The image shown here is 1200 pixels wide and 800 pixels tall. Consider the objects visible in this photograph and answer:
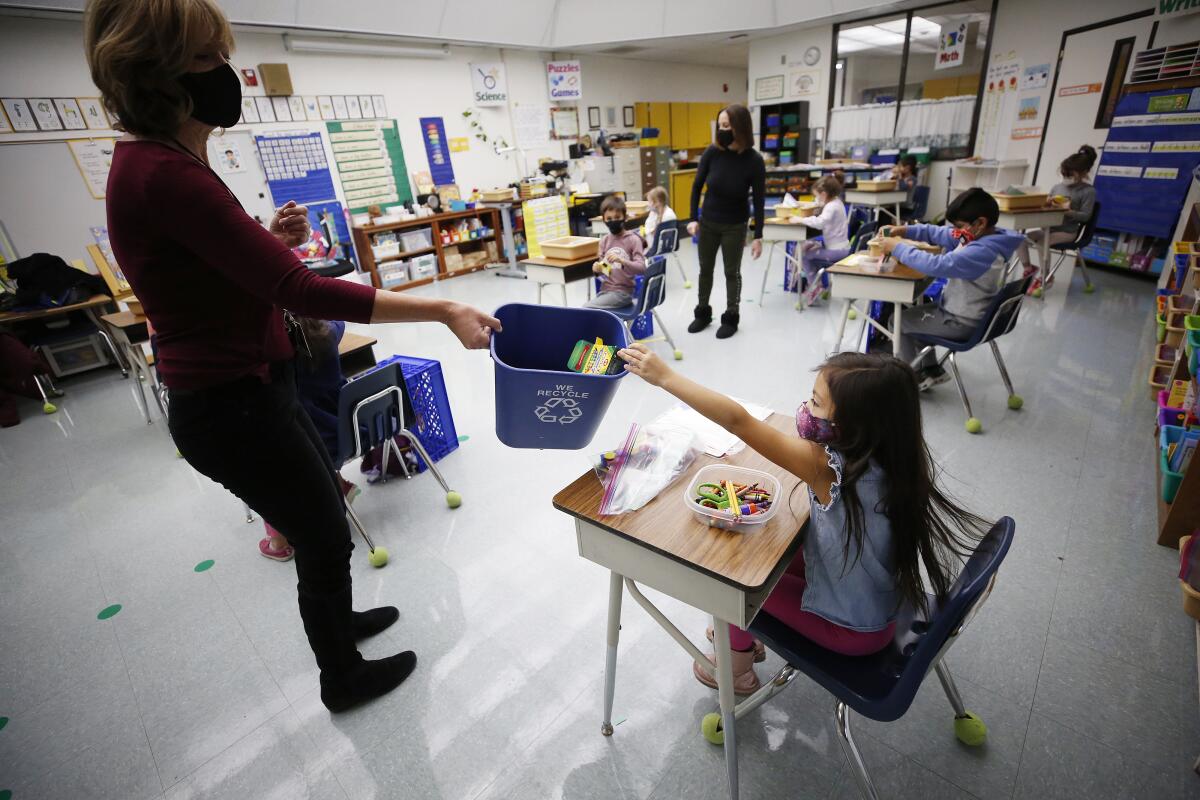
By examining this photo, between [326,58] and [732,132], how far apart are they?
503 cm

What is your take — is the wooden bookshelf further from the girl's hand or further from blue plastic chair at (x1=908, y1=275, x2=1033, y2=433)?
the girl's hand

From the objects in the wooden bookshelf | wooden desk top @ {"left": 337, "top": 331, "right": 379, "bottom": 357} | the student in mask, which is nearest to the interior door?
the student in mask

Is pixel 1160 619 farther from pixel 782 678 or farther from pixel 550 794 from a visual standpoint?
pixel 550 794

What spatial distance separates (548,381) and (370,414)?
1462 millimetres

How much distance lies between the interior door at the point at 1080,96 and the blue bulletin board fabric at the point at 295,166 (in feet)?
27.6

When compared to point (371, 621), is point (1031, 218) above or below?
above

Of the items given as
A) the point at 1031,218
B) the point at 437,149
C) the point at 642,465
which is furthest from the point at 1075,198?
the point at 437,149

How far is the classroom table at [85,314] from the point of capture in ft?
14.3

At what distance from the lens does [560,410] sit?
1119 mm

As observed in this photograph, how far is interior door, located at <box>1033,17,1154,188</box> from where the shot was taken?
18.6ft

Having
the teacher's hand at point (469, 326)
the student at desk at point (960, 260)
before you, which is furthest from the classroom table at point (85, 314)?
the student at desk at point (960, 260)

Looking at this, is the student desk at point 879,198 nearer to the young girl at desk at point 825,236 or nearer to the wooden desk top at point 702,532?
the young girl at desk at point 825,236

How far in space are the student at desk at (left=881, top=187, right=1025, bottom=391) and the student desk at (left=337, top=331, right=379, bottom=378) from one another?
277cm

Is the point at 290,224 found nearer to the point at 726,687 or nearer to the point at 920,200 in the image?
the point at 726,687
